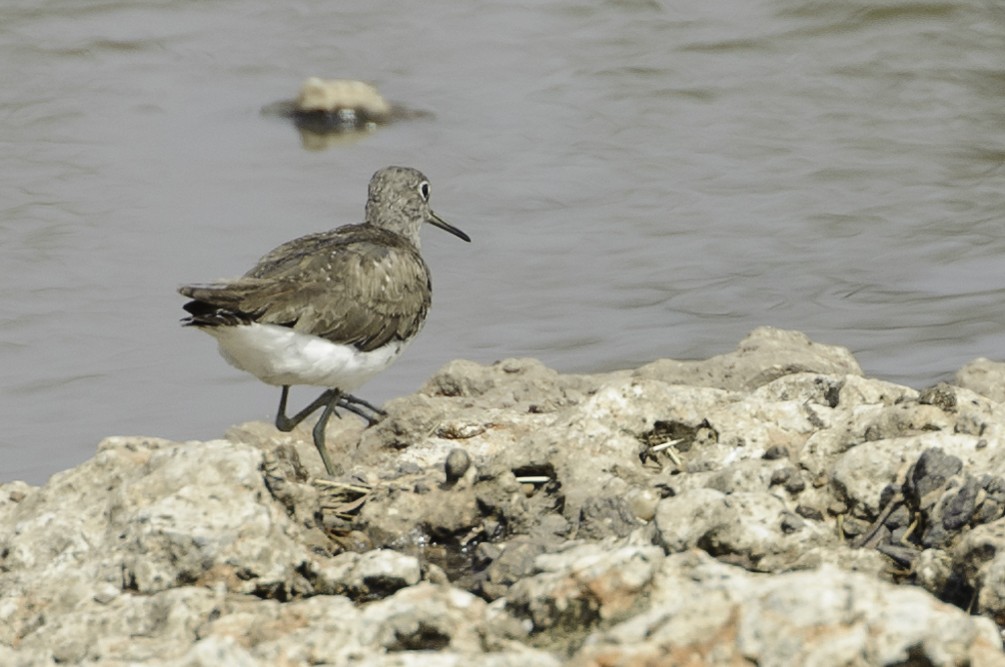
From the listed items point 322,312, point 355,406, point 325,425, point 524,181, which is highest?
point 322,312

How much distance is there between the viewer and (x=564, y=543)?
12.5 ft

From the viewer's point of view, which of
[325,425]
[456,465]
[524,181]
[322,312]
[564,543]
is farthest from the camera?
[524,181]

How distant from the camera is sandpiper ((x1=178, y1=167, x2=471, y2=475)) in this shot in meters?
5.97

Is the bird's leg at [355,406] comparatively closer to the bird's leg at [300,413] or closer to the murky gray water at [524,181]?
the bird's leg at [300,413]

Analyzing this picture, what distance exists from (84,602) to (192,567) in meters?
0.25

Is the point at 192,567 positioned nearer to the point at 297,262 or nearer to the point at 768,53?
the point at 297,262

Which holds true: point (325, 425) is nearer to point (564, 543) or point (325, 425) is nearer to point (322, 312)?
point (322, 312)

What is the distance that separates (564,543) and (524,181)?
7.74m

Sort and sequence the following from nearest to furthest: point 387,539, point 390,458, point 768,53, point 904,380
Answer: point 387,539 < point 390,458 < point 904,380 < point 768,53

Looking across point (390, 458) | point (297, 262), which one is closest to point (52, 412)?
point (297, 262)

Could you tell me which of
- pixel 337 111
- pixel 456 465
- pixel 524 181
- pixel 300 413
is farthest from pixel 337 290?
pixel 337 111

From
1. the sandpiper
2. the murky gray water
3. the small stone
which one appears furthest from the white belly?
the small stone

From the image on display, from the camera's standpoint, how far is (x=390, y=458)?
17.3 ft

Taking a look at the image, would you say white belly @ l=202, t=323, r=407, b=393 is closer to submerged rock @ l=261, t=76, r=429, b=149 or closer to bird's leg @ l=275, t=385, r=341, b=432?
bird's leg @ l=275, t=385, r=341, b=432
